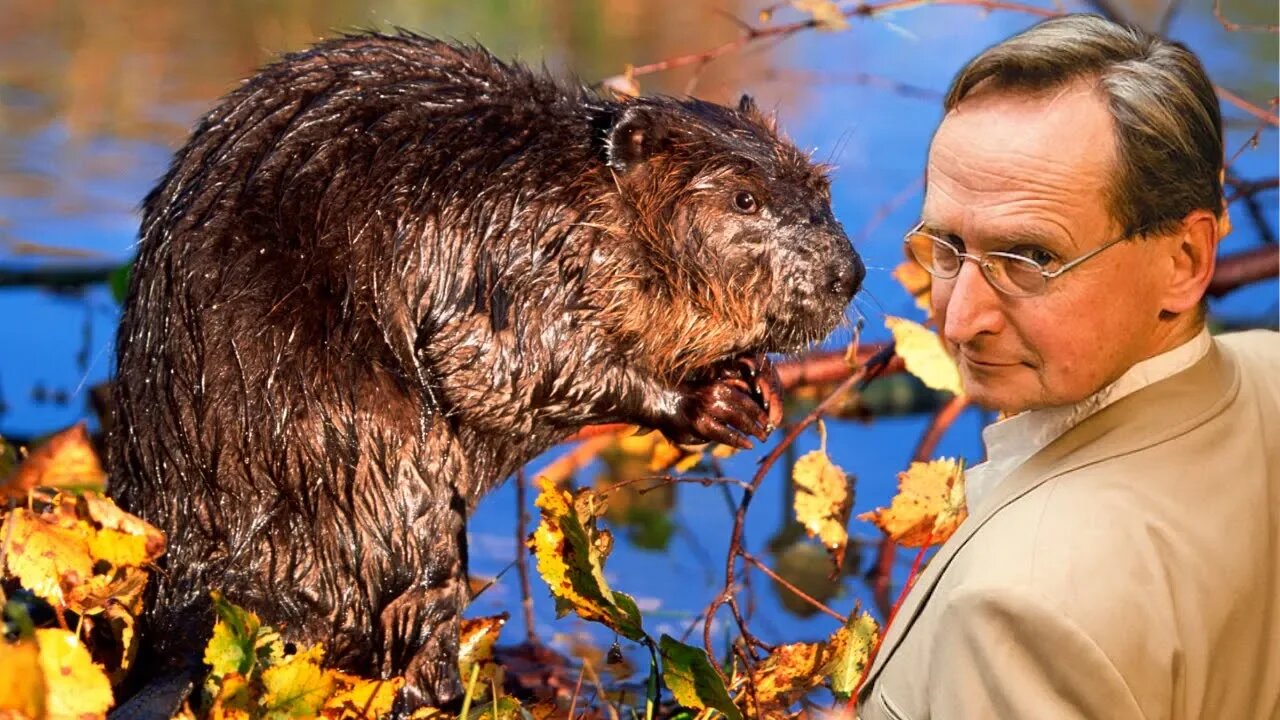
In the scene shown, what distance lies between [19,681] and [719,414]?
135 cm

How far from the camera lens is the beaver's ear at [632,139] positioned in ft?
7.87

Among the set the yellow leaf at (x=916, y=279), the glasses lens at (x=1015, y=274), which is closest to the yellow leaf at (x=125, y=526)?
the glasses lens at (x=1015, y=274)

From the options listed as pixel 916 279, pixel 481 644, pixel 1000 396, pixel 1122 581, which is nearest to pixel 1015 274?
pixel 1000 396

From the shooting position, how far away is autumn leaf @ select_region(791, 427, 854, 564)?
2.42 m

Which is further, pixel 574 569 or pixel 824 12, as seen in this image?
pixel 824 12

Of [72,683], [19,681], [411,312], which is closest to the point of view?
[19,681]

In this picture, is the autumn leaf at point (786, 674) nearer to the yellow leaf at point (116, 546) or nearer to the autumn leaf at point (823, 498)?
the autumn leaf at point (823, 498)

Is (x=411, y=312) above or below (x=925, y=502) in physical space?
above

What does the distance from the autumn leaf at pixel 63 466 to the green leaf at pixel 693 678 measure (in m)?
0.70

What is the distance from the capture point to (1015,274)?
1477 millimetres

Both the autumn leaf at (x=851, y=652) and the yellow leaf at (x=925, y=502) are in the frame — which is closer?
the autumn leaf at (x=851, y=652)

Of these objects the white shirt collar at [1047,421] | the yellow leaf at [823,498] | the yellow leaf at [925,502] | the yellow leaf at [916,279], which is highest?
the yellow leaf at [916,279]

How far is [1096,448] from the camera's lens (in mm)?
1462

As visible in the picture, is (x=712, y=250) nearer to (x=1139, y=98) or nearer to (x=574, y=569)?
(x=574, y=569)
